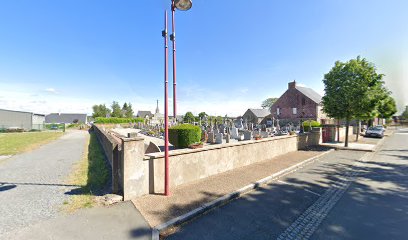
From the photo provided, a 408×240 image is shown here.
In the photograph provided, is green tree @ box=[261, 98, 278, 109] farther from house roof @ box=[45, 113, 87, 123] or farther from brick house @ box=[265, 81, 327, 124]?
house roof @ box=[45, 113, 87, 123]

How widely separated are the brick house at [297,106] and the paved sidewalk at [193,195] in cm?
3871

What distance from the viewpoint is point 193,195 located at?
512 cm

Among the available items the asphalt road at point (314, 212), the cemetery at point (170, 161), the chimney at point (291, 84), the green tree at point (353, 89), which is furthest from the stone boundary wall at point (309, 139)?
the chimney at point (291, 84)

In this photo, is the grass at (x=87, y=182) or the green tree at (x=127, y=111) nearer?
the grass at (x=87, y=182)

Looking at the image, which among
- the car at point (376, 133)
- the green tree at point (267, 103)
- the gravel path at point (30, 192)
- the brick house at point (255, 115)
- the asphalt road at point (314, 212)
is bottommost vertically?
the asphalt road at point (314, 212)

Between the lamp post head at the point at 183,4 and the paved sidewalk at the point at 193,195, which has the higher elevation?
the lamp post head at the point at 183,4

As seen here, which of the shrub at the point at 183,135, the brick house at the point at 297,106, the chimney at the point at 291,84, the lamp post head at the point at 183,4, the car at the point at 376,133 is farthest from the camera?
the chimney at the point at 291,84

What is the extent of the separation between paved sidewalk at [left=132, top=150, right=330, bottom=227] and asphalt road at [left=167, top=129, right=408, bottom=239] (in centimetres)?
48

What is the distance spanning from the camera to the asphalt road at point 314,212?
140 inches

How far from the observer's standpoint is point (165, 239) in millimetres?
3367

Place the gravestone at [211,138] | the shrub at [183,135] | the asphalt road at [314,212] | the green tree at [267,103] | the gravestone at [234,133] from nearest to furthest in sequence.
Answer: the asphalt road at [314,212] → the shrub at [183,135] → the gravestone at [211,138] → the gravestone at [234,133] → the green tree at [267,103]

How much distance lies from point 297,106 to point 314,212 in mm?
43848

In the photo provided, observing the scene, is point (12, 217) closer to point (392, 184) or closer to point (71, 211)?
point (71, 211)

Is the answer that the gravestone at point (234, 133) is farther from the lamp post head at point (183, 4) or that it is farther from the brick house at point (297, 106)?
the brick house at point (297, 106)
